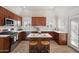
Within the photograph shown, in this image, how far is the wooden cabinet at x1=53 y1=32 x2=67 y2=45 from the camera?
2.25 metres

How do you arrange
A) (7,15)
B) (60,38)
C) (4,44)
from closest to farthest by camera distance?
(4,44), (60,38), (7,15)

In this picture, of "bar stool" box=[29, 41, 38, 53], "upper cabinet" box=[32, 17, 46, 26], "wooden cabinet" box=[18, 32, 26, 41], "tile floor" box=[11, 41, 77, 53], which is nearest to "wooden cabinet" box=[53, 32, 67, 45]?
"tile floor" box=[11, 41, 77, 53]

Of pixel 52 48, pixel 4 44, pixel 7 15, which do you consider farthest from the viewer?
pixel 7 15

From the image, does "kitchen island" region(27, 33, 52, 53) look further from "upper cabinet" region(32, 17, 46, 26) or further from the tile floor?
"upper cabinet" region(32, 17, 46, 26)

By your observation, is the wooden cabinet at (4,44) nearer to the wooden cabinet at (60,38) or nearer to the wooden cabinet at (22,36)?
the wooden cabinet at (22,36)

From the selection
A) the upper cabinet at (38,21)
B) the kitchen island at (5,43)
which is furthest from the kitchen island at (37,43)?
the kitchen island at (5,43)

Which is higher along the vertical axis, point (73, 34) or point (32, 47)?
point (73, 34)

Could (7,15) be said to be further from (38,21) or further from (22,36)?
(38,21)

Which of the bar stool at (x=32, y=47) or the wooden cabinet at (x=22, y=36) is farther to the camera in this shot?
the wooden cabinet at (x=22, y=36)

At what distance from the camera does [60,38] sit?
7.79 feet

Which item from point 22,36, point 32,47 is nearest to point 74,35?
point 32,47

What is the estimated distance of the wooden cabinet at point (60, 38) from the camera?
225cm

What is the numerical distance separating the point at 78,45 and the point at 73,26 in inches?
16.4
